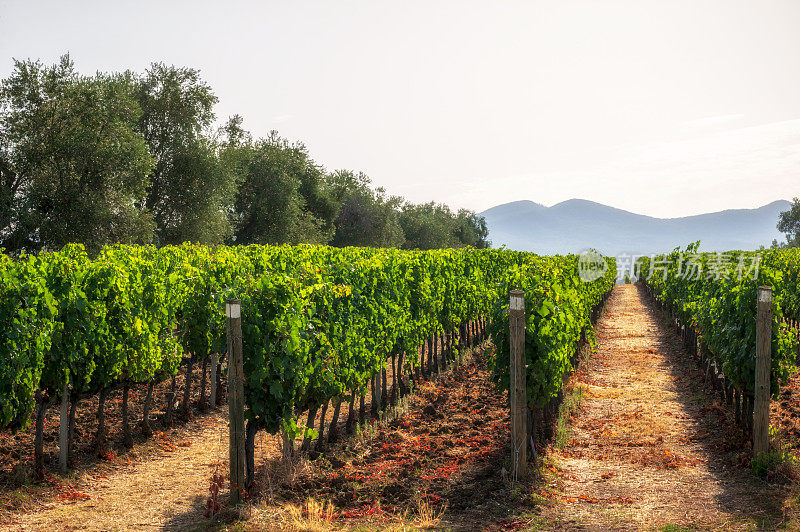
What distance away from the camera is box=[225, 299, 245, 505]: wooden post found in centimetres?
683

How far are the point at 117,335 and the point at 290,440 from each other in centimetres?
346

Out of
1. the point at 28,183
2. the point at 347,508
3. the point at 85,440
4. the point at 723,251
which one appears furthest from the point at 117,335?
the point at 28,183

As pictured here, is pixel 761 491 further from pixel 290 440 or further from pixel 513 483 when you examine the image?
pixel 290 440

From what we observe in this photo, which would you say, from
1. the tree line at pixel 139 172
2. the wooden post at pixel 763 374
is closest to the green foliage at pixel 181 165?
the tree line at pixel 139 172

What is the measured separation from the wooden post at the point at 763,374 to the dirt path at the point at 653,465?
482mm

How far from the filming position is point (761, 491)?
711 cm

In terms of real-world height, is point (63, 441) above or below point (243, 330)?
below

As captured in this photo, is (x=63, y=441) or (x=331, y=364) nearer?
(x=63, y=441)

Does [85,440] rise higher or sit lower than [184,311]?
lower

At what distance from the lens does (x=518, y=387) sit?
25.5 ft

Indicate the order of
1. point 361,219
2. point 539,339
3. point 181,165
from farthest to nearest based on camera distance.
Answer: point 361,219 → point 181,165 → point 539,339

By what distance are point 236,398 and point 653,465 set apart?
5.65 meters

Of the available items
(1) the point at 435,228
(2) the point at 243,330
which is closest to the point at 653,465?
(2) the point at 243,330

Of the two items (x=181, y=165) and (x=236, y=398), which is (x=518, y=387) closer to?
(x=236, y=398)
